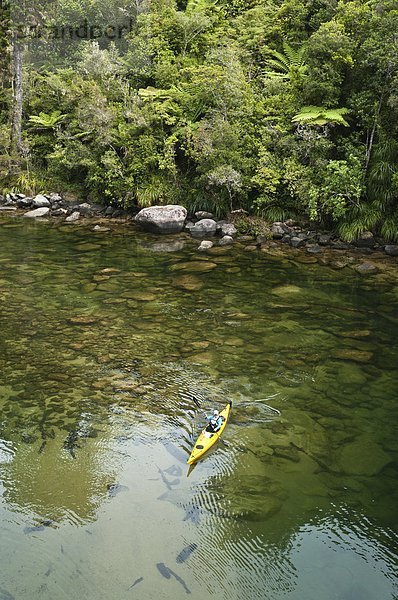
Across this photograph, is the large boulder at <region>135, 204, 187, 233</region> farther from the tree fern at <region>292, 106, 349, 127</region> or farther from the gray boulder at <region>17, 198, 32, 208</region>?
the gray boulder at <region>17, 198, 32, 208</region>

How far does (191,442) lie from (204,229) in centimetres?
1292

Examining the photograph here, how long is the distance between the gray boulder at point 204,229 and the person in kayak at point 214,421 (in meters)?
12.5

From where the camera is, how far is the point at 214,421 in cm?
710

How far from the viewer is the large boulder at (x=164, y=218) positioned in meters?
19.2

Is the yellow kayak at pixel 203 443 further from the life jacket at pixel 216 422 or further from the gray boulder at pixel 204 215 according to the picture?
the gray boulder at pixel 204 215

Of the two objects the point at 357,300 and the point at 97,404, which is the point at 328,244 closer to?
the point at 357,300

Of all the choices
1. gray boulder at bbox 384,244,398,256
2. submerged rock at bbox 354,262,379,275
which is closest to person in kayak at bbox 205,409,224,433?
submerged rock at bbox 354,262,379,275

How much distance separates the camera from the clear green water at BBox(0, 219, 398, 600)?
17.0ft

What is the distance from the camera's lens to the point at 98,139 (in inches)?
819

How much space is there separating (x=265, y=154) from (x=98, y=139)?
7.27 meters

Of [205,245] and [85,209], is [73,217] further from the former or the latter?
[205,245]

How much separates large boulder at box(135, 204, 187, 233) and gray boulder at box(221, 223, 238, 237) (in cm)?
172

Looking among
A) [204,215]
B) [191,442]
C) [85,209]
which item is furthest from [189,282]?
[85,209]

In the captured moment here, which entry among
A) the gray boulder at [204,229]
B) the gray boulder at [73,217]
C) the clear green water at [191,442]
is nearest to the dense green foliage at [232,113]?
the gray boulder at [204,229]
